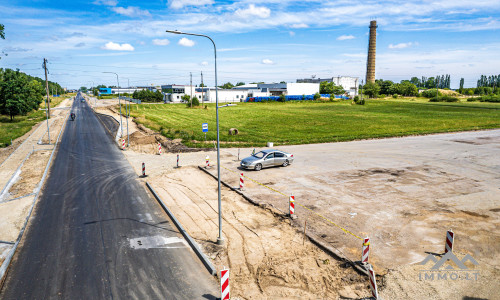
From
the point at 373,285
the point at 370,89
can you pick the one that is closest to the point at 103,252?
the point at 373,285

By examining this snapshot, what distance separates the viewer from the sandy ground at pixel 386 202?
37.2ft

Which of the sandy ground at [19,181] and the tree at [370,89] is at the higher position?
the tree at [370,89]

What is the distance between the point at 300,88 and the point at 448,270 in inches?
5275

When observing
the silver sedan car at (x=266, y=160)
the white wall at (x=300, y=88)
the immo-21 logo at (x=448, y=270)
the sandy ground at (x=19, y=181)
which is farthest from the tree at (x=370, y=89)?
the immo-21 logo at (x=448, y=270)

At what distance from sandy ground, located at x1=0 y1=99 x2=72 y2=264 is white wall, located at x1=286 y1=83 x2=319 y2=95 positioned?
10969cm

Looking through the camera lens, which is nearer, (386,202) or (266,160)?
(386,202)

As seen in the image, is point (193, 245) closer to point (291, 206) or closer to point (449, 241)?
point (291, 206)

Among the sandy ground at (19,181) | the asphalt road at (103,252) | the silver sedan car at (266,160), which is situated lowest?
the asphalt road at (103,252)

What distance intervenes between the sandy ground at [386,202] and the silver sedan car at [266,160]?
2.13ft

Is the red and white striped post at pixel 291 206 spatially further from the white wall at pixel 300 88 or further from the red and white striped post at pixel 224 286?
the white wall at pixel 300 88

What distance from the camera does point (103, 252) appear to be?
12.8 m

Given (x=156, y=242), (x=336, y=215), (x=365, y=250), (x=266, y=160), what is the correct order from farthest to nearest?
(x=266, y=160), (x=336, y=215), (x=156, y=242), (x=365, y=250)

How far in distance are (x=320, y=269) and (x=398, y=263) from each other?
307cm

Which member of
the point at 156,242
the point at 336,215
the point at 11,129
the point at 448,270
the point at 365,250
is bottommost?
the point at 156,242
